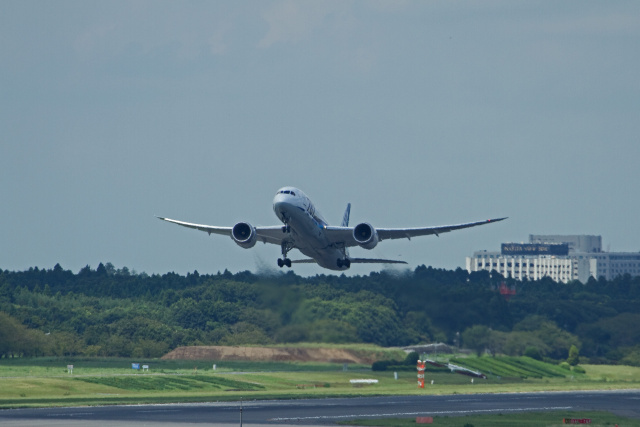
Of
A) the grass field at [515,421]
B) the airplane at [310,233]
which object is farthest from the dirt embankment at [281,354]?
the grass field at [515,421]

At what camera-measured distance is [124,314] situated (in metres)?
124

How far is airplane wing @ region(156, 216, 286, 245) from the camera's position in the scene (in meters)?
73.4

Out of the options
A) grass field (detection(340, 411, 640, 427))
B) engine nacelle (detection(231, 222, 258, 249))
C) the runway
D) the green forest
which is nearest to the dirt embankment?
the green forest

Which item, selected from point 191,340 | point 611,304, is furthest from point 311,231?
point 611,304

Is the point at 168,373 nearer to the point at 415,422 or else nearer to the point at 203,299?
the point at 203,299

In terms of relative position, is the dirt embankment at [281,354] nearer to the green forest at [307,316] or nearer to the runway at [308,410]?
the green forest at [307,316]

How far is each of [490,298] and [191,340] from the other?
32.6m

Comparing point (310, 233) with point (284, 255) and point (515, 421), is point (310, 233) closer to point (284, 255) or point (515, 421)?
point (284, 255)

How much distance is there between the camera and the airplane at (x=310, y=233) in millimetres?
68938

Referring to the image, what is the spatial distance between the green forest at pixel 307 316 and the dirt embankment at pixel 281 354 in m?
0.96

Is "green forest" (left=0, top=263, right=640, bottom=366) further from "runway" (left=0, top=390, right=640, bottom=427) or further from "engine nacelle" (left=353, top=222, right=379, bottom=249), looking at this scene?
"engine nacelle" (left=353, top=222, right=379, bottom=249)

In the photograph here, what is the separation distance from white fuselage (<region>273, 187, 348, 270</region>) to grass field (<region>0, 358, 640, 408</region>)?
14.6m

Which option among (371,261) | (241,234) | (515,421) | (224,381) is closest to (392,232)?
(371,261)

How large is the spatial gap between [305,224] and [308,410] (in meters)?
12.6
